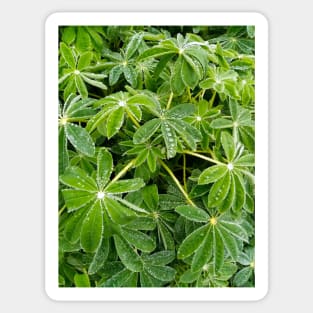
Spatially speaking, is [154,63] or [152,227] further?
[154,63]

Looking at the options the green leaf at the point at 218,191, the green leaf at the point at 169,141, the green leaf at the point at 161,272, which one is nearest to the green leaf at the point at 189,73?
the green leaf at the point at 169,141

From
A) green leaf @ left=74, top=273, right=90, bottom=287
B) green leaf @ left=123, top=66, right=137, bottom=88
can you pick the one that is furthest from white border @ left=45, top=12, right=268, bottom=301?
green leaf @ left=123, top=66, right=137, bottom=88

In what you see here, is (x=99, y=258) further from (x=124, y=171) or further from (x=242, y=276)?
(x=242, y=276)

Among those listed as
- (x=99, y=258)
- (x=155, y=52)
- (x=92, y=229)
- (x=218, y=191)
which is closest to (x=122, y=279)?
(x=99, y=258)

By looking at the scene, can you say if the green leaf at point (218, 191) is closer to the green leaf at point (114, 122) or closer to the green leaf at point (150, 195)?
the green leaf at point (150, 195)

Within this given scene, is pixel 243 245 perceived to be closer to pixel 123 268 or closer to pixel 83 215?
pixel 123 268
